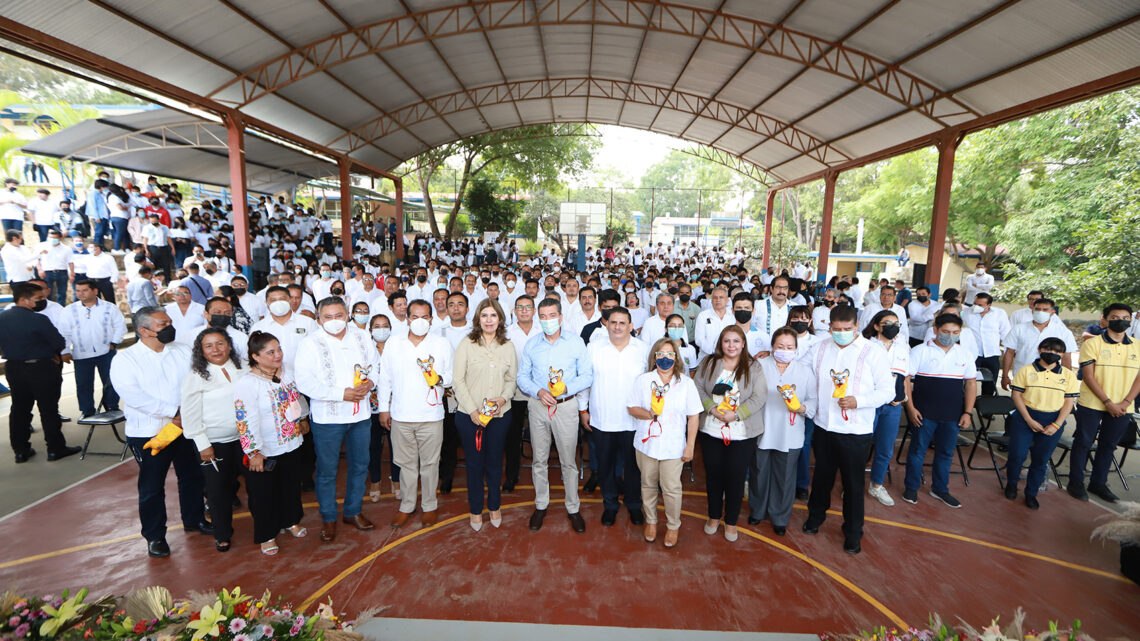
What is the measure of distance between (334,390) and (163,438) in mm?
1197

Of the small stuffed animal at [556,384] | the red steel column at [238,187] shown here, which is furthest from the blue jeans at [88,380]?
the small stuffed animal at [556,384]

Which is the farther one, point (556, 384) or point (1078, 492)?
point (1078, 492)

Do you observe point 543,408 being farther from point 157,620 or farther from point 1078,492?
point 1078,492

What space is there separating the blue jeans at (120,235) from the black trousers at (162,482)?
11.6 meters

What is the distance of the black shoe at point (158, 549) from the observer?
150 inches

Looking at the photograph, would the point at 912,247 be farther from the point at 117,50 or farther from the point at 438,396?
the point at 117,50

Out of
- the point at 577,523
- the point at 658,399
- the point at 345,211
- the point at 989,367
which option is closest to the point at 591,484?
the point at 577,523

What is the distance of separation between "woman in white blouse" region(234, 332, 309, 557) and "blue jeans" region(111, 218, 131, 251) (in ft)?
40.0

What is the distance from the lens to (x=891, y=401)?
4.50 metres

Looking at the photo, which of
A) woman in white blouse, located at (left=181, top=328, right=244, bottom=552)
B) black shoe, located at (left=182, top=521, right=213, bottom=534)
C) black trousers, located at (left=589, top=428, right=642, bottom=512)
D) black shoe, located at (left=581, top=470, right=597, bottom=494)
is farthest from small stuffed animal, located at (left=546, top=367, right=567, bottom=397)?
black shoe, located at (left=182, top=521, right=213, bottom=534)

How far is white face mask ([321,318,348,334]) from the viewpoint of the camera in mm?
3848

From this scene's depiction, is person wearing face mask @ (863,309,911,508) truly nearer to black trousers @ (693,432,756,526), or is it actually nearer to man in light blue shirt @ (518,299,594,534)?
black trousers @ (693,432,756,526)

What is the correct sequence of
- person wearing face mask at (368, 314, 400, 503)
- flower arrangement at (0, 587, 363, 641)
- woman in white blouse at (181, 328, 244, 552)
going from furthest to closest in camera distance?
person wearing face mask at (368, 314, 400, 503)
woman in white blouse at (181, 328, 244, 552)
flower arrangement at (0, 587, 363, 641)

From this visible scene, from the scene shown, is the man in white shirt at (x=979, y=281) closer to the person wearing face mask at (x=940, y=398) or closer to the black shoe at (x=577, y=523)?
the person wearing face mask at (x=940, y=398)
